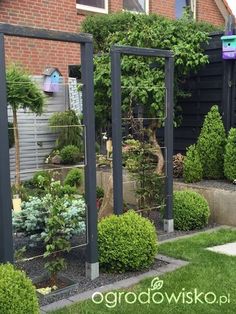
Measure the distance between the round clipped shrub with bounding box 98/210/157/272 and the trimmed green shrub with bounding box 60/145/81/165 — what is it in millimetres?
3498

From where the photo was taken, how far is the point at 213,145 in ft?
23.2

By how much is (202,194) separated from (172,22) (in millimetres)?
2788

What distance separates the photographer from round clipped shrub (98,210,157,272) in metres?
4.46

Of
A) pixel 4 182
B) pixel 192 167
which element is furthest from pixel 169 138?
pixel 4 182

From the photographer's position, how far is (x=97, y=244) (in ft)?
14.6

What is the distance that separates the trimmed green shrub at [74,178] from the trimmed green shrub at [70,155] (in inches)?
14.8

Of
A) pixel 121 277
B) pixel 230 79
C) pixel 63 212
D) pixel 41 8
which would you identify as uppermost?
pixel 41 8

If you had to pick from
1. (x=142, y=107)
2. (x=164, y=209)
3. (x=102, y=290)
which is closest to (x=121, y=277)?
(x=102, y=290)

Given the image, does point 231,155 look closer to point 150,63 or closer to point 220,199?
point 220,199

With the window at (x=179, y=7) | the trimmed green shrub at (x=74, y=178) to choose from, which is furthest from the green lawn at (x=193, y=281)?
the window at (x=179, y=7)

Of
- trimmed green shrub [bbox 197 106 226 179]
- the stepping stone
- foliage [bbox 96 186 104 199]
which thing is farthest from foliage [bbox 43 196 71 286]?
trimmed green shrub [bbox 197 106 226 179]

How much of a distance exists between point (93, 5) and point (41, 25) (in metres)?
1.89

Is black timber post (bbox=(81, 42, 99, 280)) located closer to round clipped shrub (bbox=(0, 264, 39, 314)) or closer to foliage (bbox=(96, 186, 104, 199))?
round clipped shrub (bbox=(0, 264, 39, 314))

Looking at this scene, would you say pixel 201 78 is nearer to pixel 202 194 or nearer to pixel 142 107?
pixel 142 107
